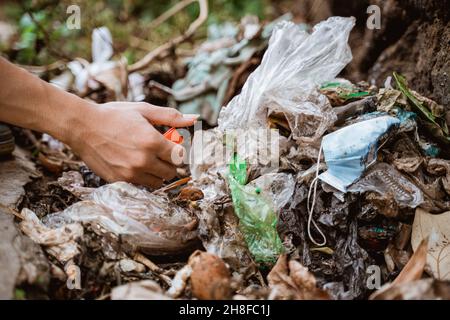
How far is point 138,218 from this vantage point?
150 cm

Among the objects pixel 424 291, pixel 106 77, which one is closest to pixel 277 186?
Result: pixel 424 291

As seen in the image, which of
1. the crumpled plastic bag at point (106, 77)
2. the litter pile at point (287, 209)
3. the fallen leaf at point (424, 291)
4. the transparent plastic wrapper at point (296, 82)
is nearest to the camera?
the fallen leaf at point (424, 291)

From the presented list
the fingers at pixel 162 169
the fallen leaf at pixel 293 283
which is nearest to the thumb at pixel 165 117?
the fingers at pixel 162 169

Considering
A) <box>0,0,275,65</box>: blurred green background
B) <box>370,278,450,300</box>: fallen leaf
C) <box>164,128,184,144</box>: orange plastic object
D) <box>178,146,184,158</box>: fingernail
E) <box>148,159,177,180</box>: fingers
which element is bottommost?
<box>370,278,450,300</box>: fallen leaf

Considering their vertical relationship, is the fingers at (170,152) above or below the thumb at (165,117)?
below

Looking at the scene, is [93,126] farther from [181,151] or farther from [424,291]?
[424,291]

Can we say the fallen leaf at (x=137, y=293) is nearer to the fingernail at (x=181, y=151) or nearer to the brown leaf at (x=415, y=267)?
the fingernail at (x=181, y=151)

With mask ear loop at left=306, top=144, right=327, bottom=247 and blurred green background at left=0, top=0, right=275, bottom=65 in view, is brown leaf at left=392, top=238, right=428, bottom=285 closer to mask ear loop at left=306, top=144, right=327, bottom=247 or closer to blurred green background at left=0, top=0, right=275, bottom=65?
mask ear loop at left=306, top=144, right=327, bottom=247

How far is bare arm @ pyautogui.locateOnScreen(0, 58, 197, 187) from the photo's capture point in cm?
154

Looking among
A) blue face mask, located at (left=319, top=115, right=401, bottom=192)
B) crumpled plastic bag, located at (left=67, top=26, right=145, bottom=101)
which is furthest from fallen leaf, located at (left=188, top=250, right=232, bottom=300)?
crumpled plastic bag, located at (left=67, top=26, right=145, bottom=101)

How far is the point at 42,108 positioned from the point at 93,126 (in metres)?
0.19

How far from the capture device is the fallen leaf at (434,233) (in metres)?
1.43

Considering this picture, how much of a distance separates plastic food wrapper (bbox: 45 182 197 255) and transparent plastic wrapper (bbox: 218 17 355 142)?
418 mm

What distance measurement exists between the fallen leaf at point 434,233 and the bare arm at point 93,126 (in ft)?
2.73
